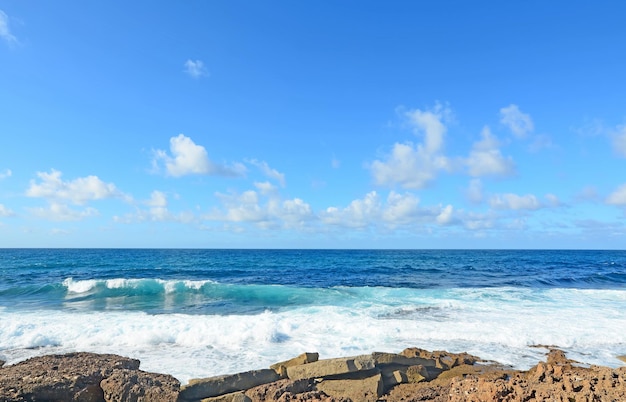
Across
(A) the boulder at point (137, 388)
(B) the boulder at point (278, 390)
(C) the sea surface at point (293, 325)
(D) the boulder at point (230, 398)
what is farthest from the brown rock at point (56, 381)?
(C) the sea surface at point (293, 325)

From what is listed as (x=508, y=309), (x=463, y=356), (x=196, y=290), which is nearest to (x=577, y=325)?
(x=508, y=309)

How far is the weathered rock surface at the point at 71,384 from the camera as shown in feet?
16.9

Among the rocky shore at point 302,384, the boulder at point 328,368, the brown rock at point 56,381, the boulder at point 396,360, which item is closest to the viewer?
the rocky shore at point 302,384

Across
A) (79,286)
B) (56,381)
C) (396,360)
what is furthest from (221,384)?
(79,286)

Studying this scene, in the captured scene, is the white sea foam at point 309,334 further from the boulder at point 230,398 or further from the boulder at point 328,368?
the boulder at point 230,398

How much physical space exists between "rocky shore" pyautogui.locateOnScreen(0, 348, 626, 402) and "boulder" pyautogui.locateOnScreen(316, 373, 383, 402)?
2 centimetres

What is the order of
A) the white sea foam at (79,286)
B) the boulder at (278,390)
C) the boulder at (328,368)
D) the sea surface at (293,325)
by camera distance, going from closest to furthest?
the boulder at (278,390) → the boulder at (328,368) → the sea surface at (293,325) → the white sea foam at (79,286)

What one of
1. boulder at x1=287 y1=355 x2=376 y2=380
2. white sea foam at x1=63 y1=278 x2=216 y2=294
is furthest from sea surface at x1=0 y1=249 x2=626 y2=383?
boulder at x1=287 y1=355 x2=376 y2=380

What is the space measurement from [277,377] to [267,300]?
43.7ft

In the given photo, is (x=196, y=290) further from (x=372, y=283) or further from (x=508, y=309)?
(x=508, y=309)

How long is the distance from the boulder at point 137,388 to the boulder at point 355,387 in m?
2.56

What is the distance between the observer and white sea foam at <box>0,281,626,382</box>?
9.77 m

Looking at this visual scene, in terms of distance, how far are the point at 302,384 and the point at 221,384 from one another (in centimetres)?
127

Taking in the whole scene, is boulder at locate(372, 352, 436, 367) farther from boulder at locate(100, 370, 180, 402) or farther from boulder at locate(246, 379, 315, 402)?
boulder at locate(100, 370, 180, 402)
